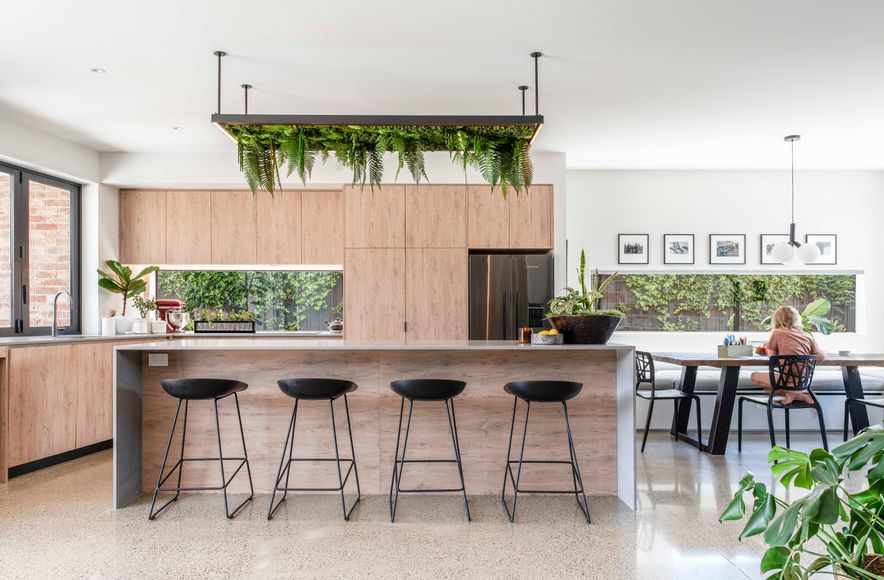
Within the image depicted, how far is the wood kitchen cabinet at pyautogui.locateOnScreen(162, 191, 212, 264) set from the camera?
5.92m

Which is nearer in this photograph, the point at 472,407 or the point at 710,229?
the point at 472,407

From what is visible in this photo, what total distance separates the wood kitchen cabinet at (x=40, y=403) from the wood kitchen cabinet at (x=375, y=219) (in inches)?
99.2

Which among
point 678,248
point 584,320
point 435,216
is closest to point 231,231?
point 435,216

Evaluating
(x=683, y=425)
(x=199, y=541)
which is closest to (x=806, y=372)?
(x=683, y=425)

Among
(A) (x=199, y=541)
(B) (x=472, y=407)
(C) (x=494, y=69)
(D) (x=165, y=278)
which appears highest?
(C) (x=494, y=69)

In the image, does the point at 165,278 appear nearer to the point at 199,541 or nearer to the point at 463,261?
the point at 463,261

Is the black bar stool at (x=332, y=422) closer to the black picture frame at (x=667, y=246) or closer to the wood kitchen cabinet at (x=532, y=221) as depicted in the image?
the wood kitchen cabinet at (x=532, y=221)

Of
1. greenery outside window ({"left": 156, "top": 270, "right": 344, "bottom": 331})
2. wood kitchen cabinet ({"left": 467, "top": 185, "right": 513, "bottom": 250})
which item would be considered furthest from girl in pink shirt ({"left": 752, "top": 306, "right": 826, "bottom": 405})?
greenery outside window ({"left": 156, "top": 270, "right": 344, "bottom": 331})

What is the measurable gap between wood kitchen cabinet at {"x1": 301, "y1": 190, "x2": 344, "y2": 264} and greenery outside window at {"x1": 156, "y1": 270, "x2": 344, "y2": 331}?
1.89 feet

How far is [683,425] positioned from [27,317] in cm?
581

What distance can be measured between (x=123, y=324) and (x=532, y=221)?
404 centimetres

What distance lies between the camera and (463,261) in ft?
18.5

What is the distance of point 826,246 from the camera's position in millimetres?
6535

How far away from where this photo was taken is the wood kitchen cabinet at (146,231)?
5.92 meters
